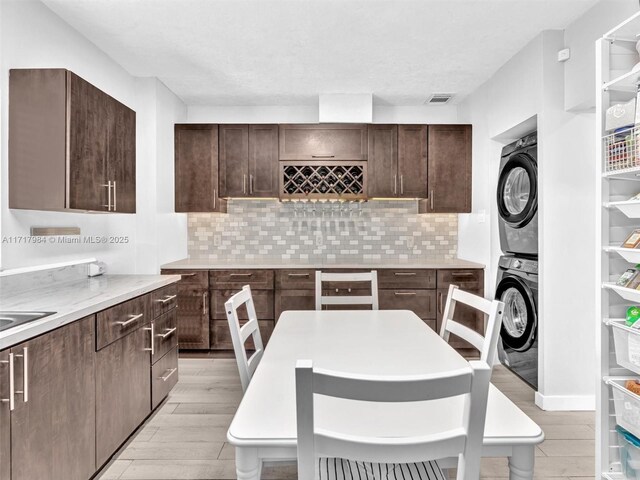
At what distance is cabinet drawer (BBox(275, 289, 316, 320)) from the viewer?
4164mm

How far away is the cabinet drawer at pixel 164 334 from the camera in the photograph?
9.13ft

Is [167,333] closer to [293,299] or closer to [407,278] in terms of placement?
[293,299]

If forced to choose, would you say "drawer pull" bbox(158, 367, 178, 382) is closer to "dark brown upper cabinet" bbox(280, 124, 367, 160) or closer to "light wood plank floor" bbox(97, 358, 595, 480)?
"light wood plank floor" bbox(97, 358, 595, 480)

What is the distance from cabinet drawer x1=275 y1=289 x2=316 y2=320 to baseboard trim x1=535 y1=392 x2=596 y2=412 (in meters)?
2.14

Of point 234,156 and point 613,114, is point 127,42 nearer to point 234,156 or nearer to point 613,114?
point 234,156

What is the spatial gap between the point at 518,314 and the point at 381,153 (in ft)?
6.72

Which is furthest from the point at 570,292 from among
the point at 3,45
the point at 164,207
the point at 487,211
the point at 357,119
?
the point at 3,45

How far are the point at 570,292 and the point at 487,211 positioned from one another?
50.9 inches

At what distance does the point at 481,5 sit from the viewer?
2.61 meters

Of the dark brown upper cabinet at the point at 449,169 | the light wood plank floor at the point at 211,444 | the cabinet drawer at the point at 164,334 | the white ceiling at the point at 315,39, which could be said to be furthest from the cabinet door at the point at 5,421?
the dark brown upper cabinet at the point at 449,169

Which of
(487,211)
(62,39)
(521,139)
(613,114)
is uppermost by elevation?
(62,39)

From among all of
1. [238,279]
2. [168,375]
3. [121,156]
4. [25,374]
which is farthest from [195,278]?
[25,374]

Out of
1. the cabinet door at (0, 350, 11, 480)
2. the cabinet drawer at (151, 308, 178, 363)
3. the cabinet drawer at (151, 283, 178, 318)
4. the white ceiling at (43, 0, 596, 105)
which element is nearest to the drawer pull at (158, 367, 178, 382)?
the cabinet drawer at (151, 308, 178, 363)

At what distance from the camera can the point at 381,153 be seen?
439cm
